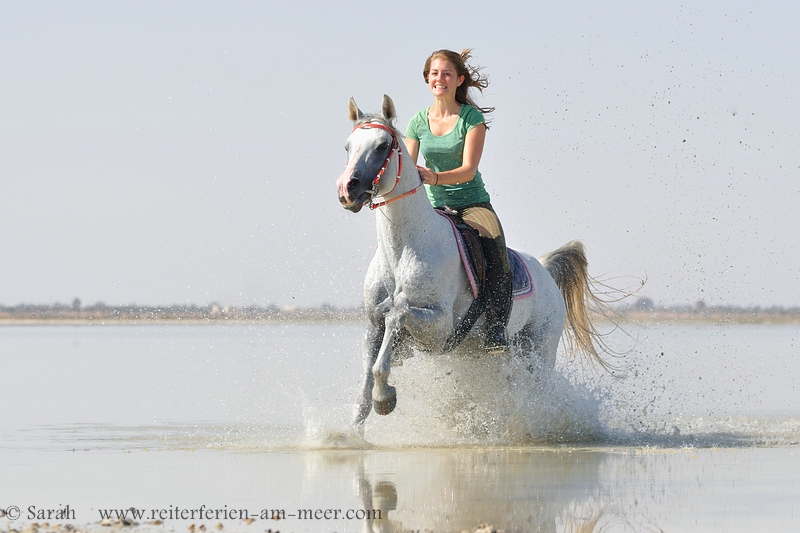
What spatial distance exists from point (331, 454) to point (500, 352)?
4.94 ft

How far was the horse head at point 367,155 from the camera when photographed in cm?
659

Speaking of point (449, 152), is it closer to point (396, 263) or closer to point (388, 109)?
point (388, 109)

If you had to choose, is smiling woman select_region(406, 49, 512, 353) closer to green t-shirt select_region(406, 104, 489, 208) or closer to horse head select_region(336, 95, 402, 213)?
green t-shirt select_region(406, 104, 489, 208)

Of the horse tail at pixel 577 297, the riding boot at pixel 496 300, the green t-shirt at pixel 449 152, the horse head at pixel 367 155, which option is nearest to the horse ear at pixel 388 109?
the horse head at pixel 367 155

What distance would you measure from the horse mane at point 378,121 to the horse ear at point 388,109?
0.07ft

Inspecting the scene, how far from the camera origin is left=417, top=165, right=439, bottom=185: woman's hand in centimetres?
736

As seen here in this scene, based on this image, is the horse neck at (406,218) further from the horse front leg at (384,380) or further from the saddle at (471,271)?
the horse front leg at (384,380)

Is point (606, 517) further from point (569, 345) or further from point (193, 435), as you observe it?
point (569, 345)

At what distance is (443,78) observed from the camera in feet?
26.4

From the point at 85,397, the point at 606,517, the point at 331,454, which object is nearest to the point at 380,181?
the point at 331,454

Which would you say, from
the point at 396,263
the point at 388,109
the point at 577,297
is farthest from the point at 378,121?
the point at 577,297

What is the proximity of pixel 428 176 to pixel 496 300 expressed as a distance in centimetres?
112

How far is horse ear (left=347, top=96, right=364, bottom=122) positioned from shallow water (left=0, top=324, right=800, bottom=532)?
6.78 ft

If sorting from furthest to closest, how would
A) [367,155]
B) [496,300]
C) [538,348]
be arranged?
[538,348] < [496,300] < [367,155]
